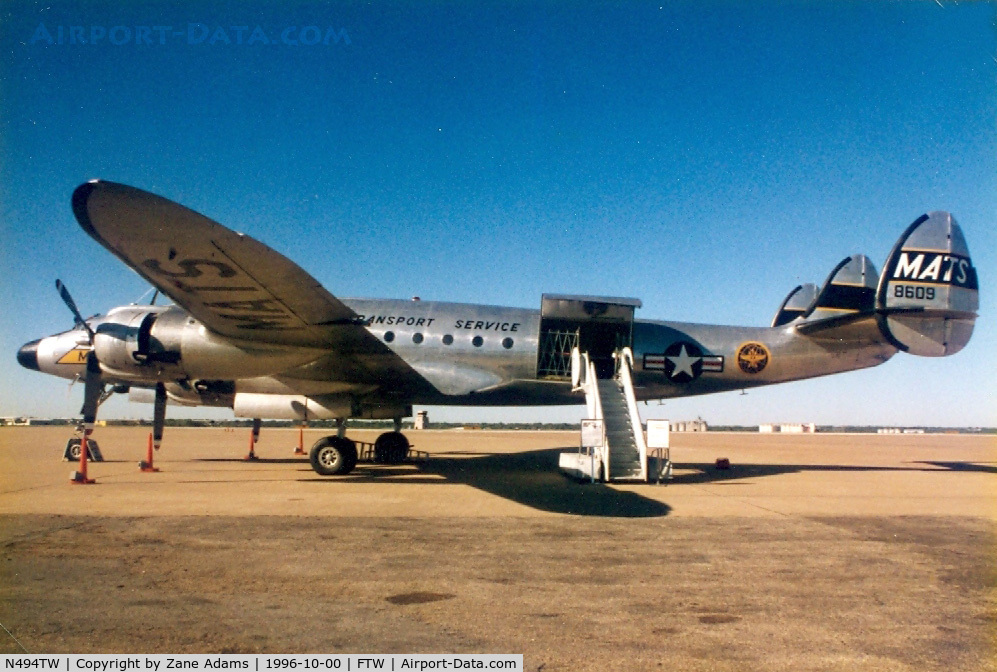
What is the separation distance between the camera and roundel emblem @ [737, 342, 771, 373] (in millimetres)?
16188

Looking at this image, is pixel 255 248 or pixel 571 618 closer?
pixel 571 618

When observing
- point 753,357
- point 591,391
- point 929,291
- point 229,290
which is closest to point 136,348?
point 229,290

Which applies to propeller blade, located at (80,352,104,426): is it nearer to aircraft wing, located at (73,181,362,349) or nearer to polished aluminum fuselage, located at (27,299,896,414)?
polished aluminum fuselage, located at (27,299,896,414)

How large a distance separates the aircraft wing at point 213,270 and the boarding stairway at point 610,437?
16.5 ft

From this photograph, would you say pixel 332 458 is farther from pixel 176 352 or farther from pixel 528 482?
pixel 528 482

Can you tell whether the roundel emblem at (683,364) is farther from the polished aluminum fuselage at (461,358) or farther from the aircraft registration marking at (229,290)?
the aircraft registration marking at (229,290)

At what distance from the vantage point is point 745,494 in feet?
40.4

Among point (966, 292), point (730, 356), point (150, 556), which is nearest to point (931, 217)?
point (966, 292)

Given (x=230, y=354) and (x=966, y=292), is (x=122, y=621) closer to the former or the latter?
(x=230, y=354)

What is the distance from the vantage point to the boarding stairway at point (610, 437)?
13.4 meters

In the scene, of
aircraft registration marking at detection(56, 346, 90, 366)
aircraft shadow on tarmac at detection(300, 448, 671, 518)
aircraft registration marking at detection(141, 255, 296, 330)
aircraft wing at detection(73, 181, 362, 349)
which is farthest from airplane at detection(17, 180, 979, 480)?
aircraft shadow on tarmac at detection(300, 448, 671, 518)

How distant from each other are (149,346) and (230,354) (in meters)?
2.04

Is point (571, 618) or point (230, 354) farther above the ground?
point (230, 354)

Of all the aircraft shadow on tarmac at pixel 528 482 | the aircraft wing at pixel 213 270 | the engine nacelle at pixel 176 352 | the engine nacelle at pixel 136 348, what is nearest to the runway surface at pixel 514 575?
the aircraft shadow on tarmac at pixel 528 482
